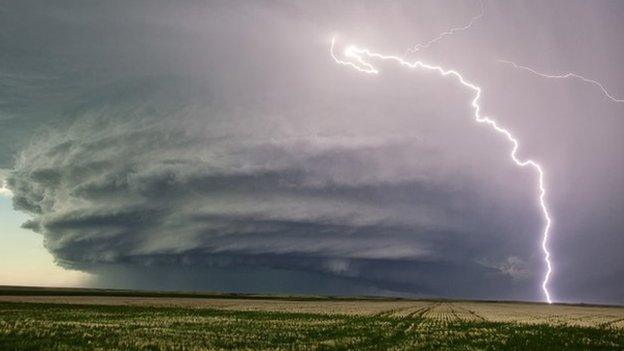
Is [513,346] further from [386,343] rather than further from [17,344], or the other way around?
[17,344]

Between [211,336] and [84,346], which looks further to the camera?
[211,336]

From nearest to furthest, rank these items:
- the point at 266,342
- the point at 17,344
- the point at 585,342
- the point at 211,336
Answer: the point at 17,344 < the point at 266,342 < the point at 211,336 < the point at 585,342

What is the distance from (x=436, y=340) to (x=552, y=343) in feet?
21.3

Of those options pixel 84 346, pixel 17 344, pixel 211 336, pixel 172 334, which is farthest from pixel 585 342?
pixel 17 344

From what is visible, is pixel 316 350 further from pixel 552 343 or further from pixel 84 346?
pixel 552 343

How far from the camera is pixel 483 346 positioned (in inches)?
1037

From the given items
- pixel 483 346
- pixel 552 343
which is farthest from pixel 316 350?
pixel 552 343

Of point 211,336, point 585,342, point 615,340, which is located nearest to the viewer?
point 211,336

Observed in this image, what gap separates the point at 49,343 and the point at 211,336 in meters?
8.23

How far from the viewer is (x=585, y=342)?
30.4 meters

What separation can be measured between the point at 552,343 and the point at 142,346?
2152 cm

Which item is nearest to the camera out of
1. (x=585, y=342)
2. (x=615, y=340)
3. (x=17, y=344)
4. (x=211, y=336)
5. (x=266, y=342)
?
(x=17, y=344)

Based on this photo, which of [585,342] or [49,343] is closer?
[49,343]

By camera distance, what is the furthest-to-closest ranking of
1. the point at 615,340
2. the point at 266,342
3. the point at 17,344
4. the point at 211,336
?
the point at 615,340 → the point at 211,336 → the point at 266,342 → the point at 17,344
